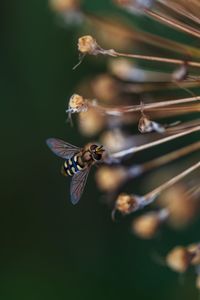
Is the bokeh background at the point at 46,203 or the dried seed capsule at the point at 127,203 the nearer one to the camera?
the dried seed capsule at the point at 127,203

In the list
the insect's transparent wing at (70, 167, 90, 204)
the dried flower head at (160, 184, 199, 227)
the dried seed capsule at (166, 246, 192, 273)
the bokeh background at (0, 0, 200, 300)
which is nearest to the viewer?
the insect's transparent wing at (70, 167, 90, 204)

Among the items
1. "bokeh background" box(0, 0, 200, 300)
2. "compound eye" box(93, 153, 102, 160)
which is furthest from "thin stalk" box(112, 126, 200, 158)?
"bokeh background" box(0, 0, 200, 300)

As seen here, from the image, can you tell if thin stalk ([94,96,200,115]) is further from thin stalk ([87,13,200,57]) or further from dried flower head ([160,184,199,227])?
dried flower head ([160,184,199,227])

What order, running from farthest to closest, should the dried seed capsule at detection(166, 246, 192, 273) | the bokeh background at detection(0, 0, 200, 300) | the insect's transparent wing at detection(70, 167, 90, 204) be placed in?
the bokeh background at detection(0, 0, 200, 300)
the dried seed capsule at detection(166, 246, 192, 273)
the insect's transparent wing at detection(70, 167, 90, 204)

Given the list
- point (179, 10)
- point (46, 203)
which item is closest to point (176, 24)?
point (179, 10)

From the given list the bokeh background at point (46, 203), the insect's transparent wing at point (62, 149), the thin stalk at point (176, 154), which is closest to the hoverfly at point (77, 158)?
the insect's transparent wing at point (62, 149)

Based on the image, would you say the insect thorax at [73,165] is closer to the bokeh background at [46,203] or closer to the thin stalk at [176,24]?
the thin stalk at [176,24]
